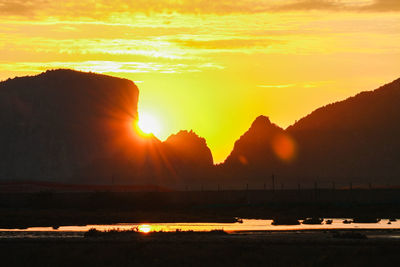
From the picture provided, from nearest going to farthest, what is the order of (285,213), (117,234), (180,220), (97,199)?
(117,234) < (180,220) < (285,213) < (97,199)

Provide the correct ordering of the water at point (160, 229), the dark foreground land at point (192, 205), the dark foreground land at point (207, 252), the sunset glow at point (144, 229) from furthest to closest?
the dark foreground land at point (192, 205) < the sunset glow at point (144, 229) < the water at point (160, 229) < the dark foreground land at point (207, 252)

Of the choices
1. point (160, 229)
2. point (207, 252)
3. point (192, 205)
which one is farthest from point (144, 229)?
point (192, 205)

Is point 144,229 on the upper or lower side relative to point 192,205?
lower

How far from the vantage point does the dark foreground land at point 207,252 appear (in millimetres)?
53281

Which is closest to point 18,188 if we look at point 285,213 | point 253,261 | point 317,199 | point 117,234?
point 317,199

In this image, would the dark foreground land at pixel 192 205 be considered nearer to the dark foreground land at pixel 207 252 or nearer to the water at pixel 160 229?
the water at pixel 160 229

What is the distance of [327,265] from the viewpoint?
5172 centimetres

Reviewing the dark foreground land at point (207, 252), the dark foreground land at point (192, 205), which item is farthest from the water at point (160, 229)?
the dark foreground land at point (192, 205)

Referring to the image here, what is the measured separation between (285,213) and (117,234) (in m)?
57.5

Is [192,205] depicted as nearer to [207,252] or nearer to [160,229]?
[160,229]

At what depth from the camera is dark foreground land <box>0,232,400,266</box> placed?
2098 inches

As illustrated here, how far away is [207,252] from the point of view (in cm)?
5675

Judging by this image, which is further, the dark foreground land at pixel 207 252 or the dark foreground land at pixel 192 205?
the dark foreground land at pixel 192 205

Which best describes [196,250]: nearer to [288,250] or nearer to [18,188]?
[288,250]
